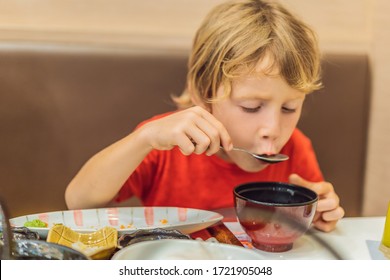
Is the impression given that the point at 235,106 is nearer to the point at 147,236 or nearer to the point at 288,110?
the point at 288,110

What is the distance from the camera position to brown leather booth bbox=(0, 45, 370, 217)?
742 mm

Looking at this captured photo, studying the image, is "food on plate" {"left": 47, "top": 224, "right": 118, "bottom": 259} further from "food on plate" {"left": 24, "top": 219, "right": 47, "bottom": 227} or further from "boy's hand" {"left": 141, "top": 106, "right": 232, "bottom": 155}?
"boy's hand" {"left": 141, "top": 106, "right": 232, "bottom": 155}

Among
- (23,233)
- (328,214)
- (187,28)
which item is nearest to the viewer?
(23,233)

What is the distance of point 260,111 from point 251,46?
90mm

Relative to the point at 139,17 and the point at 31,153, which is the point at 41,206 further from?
the point at 139,17

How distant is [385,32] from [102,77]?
52cm

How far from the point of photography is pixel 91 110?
0.84m

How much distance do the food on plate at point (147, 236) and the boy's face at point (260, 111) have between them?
18 cm

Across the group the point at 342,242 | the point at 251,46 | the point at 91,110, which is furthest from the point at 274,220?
the point at 91,110

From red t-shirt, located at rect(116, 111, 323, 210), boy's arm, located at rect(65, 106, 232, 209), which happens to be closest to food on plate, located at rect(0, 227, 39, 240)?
boy's arm, located at rect(65, 106, 232, 209)

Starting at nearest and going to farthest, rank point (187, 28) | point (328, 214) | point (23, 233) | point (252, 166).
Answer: point (23, 233) → point (328, 214) → point (252, 166) → point (187, 28)

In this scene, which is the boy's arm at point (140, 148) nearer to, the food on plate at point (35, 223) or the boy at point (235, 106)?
the boy at point (235, 106)

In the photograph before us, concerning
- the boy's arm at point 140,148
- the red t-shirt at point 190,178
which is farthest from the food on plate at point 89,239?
the red t-shirt at point 190,178

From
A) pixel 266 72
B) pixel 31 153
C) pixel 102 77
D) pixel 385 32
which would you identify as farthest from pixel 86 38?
pixel 385 32
